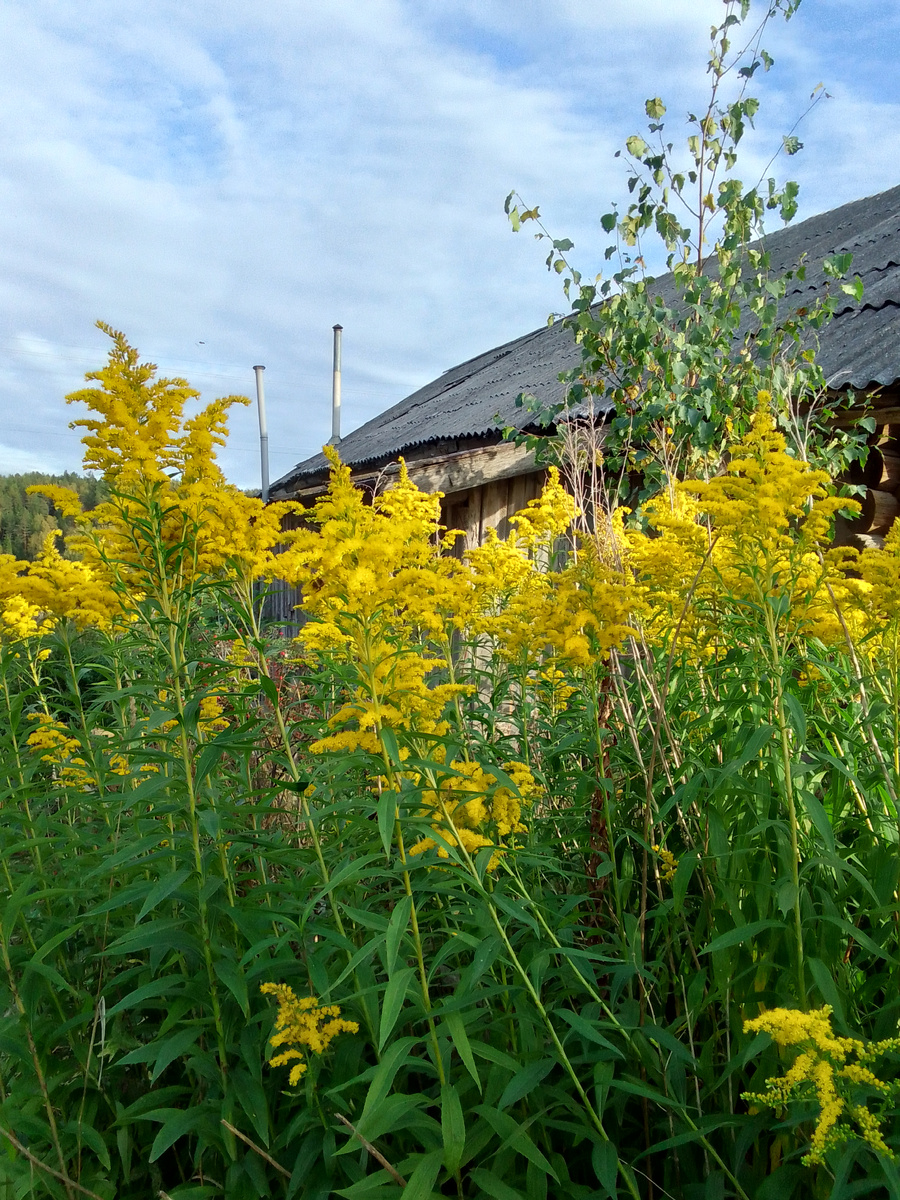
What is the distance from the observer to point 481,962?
1664 mm

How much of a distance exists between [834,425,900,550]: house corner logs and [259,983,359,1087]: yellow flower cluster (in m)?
5.04

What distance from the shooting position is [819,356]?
628 centimetres

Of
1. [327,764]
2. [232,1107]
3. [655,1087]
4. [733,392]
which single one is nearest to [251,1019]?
[232,1107]

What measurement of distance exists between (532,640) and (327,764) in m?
1.03

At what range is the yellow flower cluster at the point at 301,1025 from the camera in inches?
69.9

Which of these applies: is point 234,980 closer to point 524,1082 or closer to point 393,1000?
point 393,1000

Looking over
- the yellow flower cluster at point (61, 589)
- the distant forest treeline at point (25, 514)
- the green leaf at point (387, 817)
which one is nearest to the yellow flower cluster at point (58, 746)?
the yellow flower cluster at point (61, 589)

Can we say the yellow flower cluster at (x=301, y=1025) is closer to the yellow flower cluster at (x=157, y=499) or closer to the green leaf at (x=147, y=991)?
the green leaf at (x=147, y=991)

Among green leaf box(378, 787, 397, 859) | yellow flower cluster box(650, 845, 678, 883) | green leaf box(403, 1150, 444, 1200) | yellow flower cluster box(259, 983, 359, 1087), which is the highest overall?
green leaf box(378, 787, 397, 859)

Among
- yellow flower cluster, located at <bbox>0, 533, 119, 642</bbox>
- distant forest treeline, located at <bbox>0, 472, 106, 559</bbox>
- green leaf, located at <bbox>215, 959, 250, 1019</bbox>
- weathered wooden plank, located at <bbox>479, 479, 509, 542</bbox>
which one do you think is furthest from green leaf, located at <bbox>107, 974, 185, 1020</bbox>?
distant forest treeline, located at <bbox>0, 472, 106, 559</bbox>

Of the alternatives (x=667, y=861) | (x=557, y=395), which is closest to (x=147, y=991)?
(x=667, y=861)

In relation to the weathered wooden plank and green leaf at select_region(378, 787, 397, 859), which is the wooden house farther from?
green leaf at select_region(378, 787, 397, 859)

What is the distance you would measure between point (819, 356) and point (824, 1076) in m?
6.04

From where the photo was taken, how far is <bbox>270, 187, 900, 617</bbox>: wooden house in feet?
19.0
